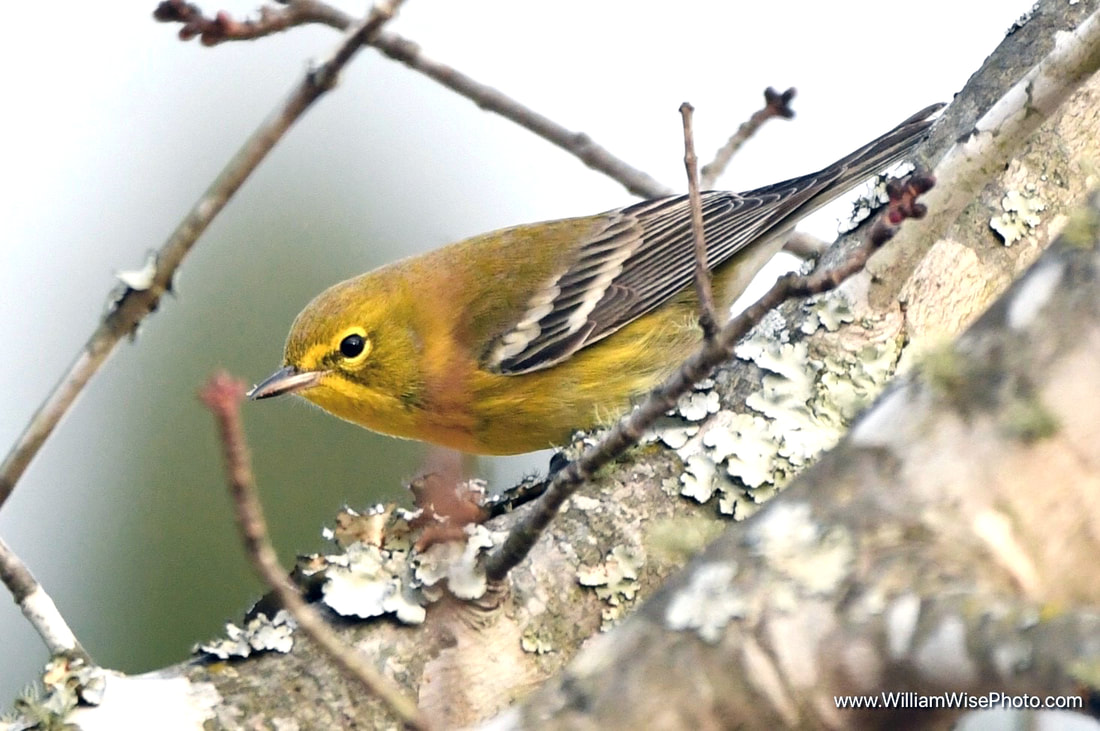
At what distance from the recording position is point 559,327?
5492 mm

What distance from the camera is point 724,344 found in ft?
6.99

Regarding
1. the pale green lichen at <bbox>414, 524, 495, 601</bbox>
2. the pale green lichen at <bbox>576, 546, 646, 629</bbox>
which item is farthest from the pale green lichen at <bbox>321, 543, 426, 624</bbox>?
the pale green lichen at <bbox>576, 546, 646, 629</bbox>

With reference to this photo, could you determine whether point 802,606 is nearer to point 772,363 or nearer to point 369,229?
point 772,363

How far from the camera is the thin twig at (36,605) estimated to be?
8.25 ft

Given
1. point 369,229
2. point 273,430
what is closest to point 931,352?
point 273,430

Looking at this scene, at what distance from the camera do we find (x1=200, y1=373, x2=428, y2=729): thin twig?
1.52m

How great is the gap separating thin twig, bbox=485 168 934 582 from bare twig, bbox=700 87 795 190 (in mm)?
1352

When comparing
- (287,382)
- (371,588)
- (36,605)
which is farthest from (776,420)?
(287,382)

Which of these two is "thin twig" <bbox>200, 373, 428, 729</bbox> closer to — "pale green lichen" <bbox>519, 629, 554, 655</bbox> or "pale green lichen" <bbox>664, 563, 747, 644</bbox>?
"pale green lichen" <bbox>664, 563, 747, 644</bbox>

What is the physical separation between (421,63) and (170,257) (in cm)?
232

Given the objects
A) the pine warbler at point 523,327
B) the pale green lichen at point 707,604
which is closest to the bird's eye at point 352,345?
the pine warbler at point 523,327

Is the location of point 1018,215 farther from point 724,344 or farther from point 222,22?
point 222,22

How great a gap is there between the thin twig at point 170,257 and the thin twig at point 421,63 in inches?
10.1

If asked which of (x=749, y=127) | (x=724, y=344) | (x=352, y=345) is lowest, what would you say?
(x=724, y=344)
